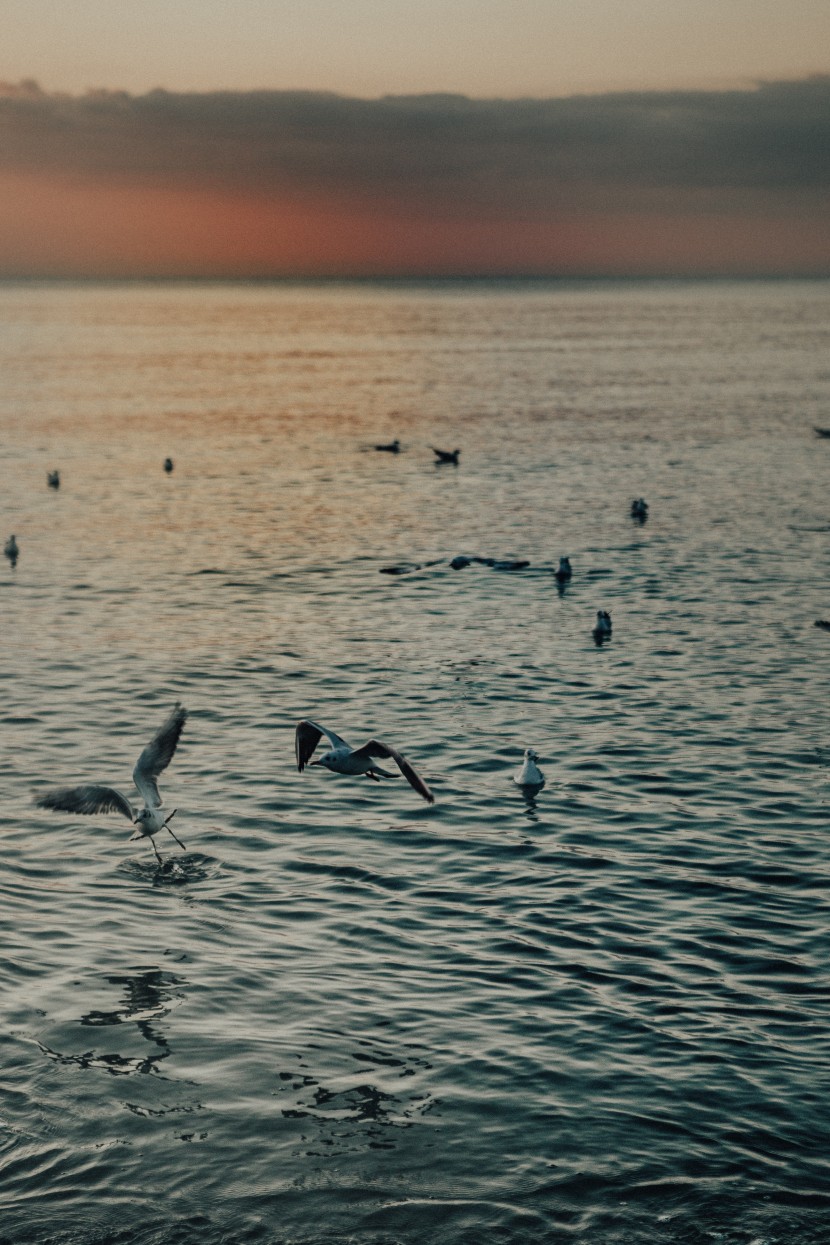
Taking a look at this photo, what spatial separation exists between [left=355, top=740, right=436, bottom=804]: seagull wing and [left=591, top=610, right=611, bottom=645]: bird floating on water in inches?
614

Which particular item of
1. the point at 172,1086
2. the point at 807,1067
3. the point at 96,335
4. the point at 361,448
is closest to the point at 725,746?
the point at 807,1067

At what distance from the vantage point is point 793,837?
20672mm

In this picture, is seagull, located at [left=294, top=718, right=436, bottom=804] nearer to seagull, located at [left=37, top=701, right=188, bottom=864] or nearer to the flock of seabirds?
the flock of seabirds

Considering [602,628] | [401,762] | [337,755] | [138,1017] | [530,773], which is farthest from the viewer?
[602,628]

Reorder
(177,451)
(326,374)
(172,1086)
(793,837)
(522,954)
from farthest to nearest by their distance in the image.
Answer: (326,374)
(177,451)
(793,837)
(522,954)
(172,1086)

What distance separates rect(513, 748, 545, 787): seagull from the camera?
74.1 feet

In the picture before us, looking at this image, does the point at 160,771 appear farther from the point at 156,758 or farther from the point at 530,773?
the point at 530,773

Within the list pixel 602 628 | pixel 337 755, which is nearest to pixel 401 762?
pixel 337 755

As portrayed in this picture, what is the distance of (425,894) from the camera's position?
61.9 ft

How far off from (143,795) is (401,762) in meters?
4.69

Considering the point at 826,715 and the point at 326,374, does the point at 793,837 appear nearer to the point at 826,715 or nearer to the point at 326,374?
the point at 826,715

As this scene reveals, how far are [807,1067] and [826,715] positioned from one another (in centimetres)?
1301

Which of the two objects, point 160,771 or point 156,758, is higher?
point 156,758

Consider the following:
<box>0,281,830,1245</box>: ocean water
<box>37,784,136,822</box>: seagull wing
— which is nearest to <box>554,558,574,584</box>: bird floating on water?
<box>0,281,830,1245</box>: ocean water
